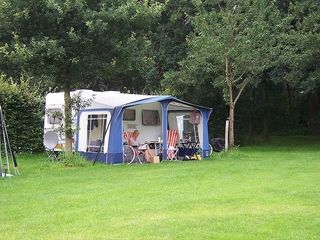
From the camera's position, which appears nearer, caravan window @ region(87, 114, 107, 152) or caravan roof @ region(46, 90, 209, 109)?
caravan roof @ region(46, 90, 209, 109)

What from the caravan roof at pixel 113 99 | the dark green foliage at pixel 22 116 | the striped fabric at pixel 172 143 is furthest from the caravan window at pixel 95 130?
the dark green foliage at pixel 22 116

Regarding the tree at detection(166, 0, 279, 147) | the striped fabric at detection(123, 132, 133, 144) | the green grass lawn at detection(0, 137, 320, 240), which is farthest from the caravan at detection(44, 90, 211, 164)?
the green grass lawn at detection(0, 137, 320, 240)

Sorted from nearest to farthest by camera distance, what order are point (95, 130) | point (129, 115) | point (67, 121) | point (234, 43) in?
point (67, 121) < point (95, 130) < point (129, 115) < point (234, 43)

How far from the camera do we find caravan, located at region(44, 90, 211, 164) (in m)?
16.4

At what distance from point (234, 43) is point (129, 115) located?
16.7 feet

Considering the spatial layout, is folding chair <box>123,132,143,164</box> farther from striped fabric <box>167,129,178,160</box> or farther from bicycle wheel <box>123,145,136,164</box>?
striped fabric <box>167,129,178,160</box>

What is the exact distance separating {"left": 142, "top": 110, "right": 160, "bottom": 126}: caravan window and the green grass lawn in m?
4.60

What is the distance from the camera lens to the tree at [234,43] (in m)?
19.8

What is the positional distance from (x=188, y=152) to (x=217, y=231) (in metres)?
11.7

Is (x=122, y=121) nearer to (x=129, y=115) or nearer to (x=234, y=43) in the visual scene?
(x=129, y=115)

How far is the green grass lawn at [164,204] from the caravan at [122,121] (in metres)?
2.87

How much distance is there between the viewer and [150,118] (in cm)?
1844

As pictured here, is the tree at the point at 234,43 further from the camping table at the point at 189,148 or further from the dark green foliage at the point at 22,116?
the dark green foliage at the point at 22,116

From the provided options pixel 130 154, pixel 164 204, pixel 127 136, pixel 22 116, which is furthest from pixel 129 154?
pixel 164 204
